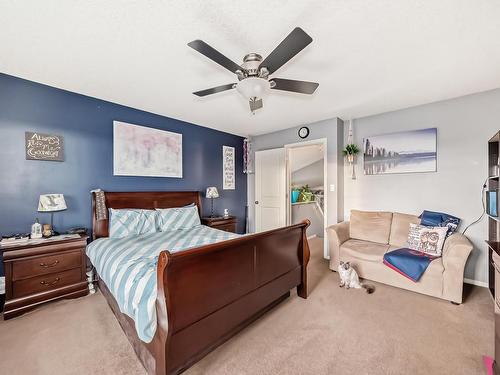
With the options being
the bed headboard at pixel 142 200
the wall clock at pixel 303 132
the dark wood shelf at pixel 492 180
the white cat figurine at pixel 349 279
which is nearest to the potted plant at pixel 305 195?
the wall clock at pixel 303 132

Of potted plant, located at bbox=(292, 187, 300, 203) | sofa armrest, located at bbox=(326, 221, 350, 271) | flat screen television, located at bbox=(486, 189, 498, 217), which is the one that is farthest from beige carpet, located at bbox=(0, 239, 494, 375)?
potted plant, located at bbox=(292, 187, 300, 203)

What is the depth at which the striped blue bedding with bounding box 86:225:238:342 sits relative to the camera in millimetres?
1390

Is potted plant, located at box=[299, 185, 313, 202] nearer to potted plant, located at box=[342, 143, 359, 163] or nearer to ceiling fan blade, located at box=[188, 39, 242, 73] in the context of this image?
potted plant, located at box=[342, 143, 359, 163]

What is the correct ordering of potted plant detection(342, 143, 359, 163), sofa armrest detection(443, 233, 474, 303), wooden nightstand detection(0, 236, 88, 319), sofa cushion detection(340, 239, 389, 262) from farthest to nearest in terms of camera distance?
potted plant detection(342, 143, 359, 163), sofa cushion detection(340, 239, 389, 262), sofa armrest detection(443, 233, 474, 303), wooden nightstand detection(0, 236, 88, 319)

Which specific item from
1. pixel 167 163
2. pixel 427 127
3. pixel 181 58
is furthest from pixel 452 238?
pixel 167 163

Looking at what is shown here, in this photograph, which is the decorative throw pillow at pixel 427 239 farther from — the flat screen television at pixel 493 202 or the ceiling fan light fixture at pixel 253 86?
the ceiling fan light fixture at pixel 253 86

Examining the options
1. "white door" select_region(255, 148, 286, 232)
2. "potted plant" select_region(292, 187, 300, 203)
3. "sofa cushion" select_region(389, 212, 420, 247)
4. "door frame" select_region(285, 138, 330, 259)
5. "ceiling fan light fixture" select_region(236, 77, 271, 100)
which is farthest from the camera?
"potted plant" select_region(292, 187, 300, 203)

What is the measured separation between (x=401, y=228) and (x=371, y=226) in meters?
0.38

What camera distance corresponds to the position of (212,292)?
1.61 meters

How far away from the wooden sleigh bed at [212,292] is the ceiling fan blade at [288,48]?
1.38 metres

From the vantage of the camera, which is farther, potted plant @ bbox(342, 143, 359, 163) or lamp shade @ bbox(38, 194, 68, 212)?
potted plant @ bbox(342, 143, 359, 163)

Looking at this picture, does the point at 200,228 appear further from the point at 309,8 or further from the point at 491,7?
the point at 491,7

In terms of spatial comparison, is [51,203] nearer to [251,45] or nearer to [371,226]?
[251,45]

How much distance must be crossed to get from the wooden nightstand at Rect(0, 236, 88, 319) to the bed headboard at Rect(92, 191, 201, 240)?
400 mm
